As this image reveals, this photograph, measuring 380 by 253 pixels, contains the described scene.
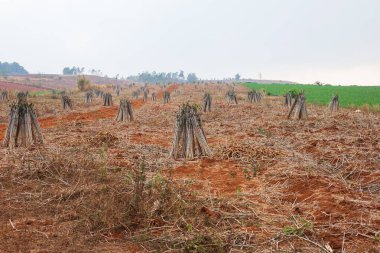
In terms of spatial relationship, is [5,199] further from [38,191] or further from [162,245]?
[162,245]

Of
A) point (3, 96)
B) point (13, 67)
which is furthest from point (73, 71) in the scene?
point (3, 96)

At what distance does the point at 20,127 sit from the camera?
31.2 feet

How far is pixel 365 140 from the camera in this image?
9.62 m

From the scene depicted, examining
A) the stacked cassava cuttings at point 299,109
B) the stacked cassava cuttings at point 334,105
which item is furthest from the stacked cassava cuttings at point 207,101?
the stacked cassava cuttings at point 334,105

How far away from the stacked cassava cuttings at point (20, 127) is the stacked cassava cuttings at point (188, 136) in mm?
3747

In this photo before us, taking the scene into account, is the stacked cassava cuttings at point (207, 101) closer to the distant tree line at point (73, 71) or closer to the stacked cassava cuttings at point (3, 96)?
the stacked cassava cuttings at point (3, 96)

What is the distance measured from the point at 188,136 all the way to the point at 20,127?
4387 millimetres

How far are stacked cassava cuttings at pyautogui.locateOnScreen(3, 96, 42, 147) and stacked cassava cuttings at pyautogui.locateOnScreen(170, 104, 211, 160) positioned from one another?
12.3ft

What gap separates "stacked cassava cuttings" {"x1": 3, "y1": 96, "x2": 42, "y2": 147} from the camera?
369 inches

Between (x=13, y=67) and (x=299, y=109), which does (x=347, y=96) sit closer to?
(x=299, y=109)

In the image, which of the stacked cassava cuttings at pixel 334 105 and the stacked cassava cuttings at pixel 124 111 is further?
the stacked cassava cuttings at pixel 334 105

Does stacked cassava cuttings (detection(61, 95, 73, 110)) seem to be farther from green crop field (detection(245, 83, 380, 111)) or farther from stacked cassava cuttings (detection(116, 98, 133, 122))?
green crop field (detection(245, 83, 380, 111))

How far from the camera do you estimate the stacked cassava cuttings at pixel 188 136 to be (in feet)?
27.2

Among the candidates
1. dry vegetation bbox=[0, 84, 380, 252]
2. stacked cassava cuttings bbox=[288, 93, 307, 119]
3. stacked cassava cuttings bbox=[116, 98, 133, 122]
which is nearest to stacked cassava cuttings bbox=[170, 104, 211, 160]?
dry vegetation bbox=[0, 84, 380, 252]
